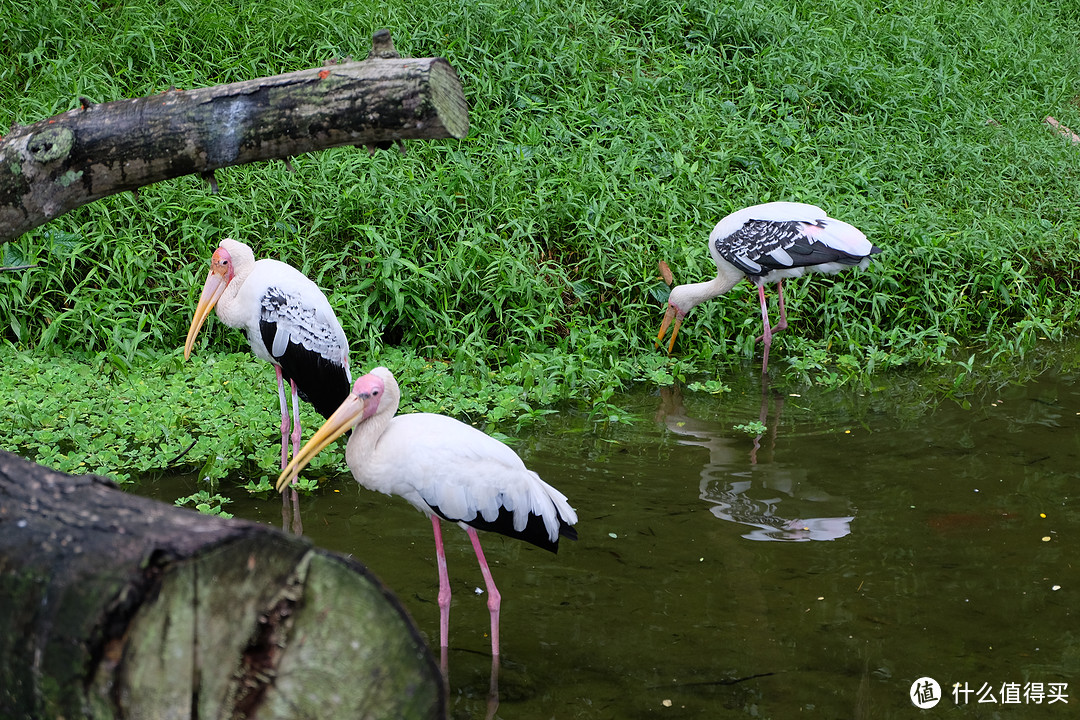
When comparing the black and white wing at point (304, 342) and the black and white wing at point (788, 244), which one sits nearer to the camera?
the black and white wing at point (304, 342)

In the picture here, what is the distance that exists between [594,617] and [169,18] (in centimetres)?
656

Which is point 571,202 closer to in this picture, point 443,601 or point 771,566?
point 771,566

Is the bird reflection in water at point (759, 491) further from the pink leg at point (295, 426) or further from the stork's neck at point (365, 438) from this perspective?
the pink leg at point (295, 426)

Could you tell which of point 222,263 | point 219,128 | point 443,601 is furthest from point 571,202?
point 219,128

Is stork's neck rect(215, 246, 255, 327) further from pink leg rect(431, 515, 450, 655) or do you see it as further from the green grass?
pink leg rect(431, 515, 450, 655)

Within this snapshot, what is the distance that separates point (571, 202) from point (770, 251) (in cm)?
149

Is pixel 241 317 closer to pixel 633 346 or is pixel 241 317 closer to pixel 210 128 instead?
pixel 210 128

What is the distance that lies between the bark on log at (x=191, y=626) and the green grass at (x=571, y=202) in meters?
3.01

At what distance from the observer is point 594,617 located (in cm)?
321

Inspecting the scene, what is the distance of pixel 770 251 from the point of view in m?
5.58

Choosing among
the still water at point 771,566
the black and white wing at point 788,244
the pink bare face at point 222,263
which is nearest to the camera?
the still water at point 771,566

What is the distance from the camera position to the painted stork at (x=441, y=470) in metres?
2.99

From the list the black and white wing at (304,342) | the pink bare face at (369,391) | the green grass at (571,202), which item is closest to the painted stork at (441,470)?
the pink bare face at (369,391)

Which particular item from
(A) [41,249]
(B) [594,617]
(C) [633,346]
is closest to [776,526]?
(B) [594,617]
